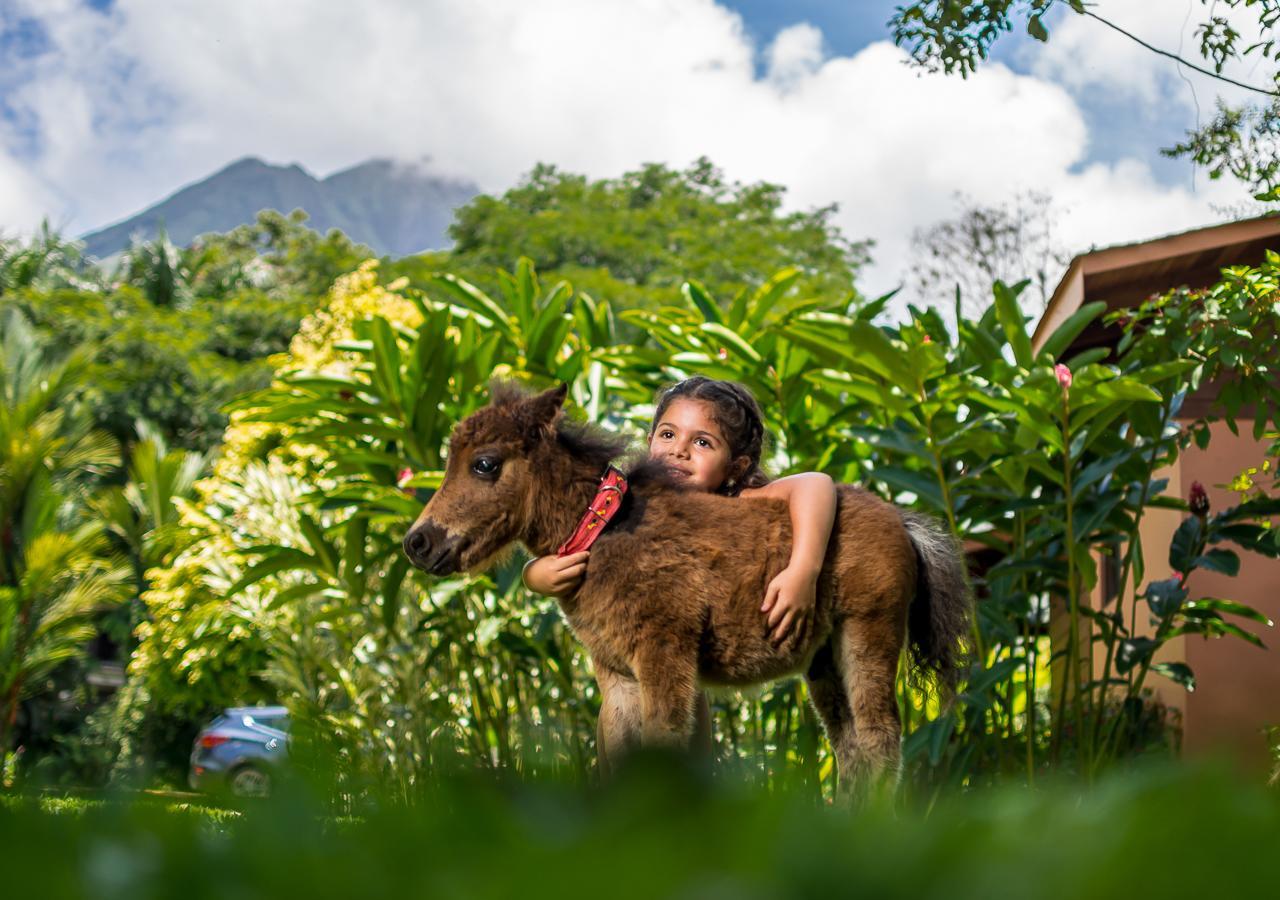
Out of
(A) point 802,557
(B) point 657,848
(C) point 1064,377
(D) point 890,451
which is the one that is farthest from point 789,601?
(D) point 890,451

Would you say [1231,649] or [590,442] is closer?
[590,442]

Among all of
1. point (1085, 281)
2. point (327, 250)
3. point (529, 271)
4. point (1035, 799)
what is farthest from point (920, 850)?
point (327, 250)

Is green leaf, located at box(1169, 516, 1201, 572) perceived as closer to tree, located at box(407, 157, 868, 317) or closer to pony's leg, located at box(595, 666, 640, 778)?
pony's leg, located at box(595, 666, 640, 778)

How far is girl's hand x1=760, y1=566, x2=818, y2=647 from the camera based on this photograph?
8.89 ft

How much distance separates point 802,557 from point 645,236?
28.4 meters

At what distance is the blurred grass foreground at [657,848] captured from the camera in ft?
1.56

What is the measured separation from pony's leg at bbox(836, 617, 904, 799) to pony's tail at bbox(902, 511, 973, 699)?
187 millimetres

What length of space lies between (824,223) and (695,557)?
92.9ft

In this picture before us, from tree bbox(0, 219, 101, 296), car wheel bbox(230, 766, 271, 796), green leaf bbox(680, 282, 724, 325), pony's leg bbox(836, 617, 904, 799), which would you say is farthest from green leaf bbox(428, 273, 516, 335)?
tree bbox(0, 219, 101, 296)

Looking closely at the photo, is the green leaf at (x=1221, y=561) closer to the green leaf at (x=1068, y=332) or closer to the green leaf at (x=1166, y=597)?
the green leaf at (x=1166, y=597)

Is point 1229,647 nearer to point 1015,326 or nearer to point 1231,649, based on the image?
point 1231,649

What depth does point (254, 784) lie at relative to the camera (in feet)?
2.58

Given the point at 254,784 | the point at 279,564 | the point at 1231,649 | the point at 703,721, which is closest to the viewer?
the point at 254,784

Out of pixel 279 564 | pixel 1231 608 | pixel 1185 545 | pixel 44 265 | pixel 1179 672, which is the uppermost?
pixel 44 265
